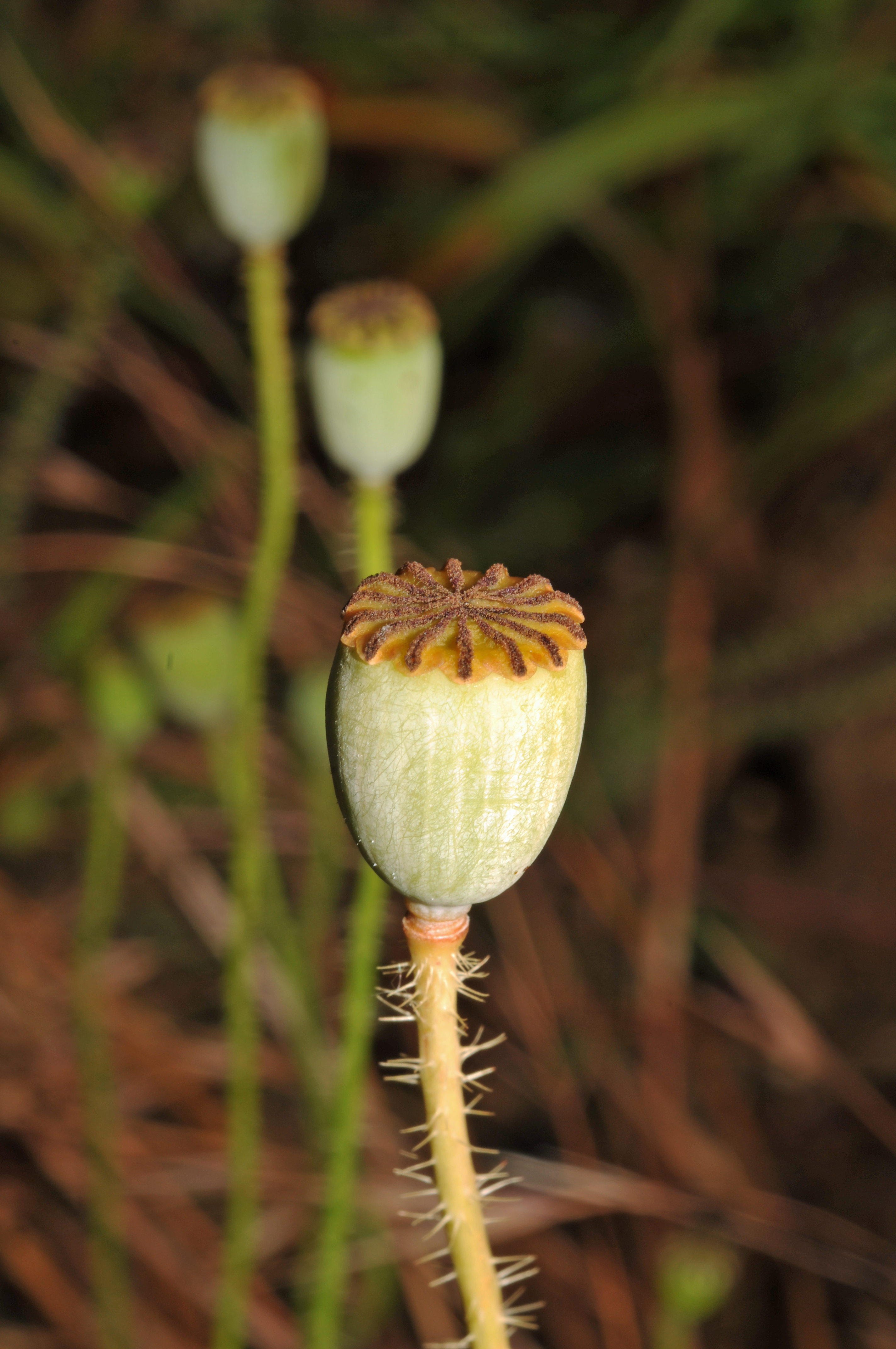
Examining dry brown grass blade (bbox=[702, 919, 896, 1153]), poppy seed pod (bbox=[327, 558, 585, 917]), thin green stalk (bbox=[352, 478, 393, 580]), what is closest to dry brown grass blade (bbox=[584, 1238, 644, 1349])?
dry brown grass blade (bbox=[702, 919, 896, 1153])

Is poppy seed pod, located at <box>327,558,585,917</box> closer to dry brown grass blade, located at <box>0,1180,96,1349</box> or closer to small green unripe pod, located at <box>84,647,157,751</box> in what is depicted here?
small green unripe pod, located at <box>84,647,157,751</box>

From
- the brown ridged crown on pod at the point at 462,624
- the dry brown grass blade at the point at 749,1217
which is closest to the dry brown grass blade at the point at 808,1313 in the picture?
the dry brown grass blade at the point at 749,1217

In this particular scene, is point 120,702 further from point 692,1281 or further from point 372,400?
point 692,1281

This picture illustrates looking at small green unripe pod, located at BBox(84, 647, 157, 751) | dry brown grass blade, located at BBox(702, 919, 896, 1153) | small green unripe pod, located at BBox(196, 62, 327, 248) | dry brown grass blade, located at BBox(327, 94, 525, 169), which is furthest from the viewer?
dry brown grass blade, located at BBox(327, 94, 525, 169)

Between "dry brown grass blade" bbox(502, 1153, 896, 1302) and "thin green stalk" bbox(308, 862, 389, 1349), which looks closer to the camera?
"thin green stalk" bbox(308, 862, 389, 1349)

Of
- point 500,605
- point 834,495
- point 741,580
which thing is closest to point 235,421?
point 741,580

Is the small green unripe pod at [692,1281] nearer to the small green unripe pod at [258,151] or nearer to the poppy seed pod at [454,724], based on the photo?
the poppy seed pod at [454,724]
